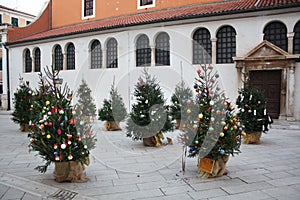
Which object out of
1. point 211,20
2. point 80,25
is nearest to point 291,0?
point 211,20

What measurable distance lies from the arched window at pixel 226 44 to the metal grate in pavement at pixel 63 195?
11.6 m

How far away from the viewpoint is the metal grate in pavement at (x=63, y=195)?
4.25 metres

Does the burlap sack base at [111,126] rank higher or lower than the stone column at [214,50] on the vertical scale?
lower

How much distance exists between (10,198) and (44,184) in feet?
2.30

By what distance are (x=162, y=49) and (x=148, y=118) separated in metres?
8.81

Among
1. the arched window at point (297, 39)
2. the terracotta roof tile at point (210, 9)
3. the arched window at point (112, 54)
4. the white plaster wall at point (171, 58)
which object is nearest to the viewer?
the arched window at point (297, 39)

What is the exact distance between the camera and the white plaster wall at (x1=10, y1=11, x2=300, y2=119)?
1331 centimetres

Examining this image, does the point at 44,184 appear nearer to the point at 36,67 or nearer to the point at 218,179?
the point at 218,179

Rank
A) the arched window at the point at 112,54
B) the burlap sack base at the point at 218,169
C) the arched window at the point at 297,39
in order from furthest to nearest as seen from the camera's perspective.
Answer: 1. the arched window at the point at 112,54
2. the arched window at the point at 297,39
3. the burlap sack base at the point at 218,169

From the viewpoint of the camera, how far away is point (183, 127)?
5.29m

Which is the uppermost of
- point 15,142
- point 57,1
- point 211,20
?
point 57,1

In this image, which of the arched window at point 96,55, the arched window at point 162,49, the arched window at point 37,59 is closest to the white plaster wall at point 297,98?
the arched window at point 162,49

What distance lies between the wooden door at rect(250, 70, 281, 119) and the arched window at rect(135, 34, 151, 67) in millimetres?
6103

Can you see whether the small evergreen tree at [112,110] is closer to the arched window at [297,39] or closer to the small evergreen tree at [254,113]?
the small evergreen tree at [254,113]
